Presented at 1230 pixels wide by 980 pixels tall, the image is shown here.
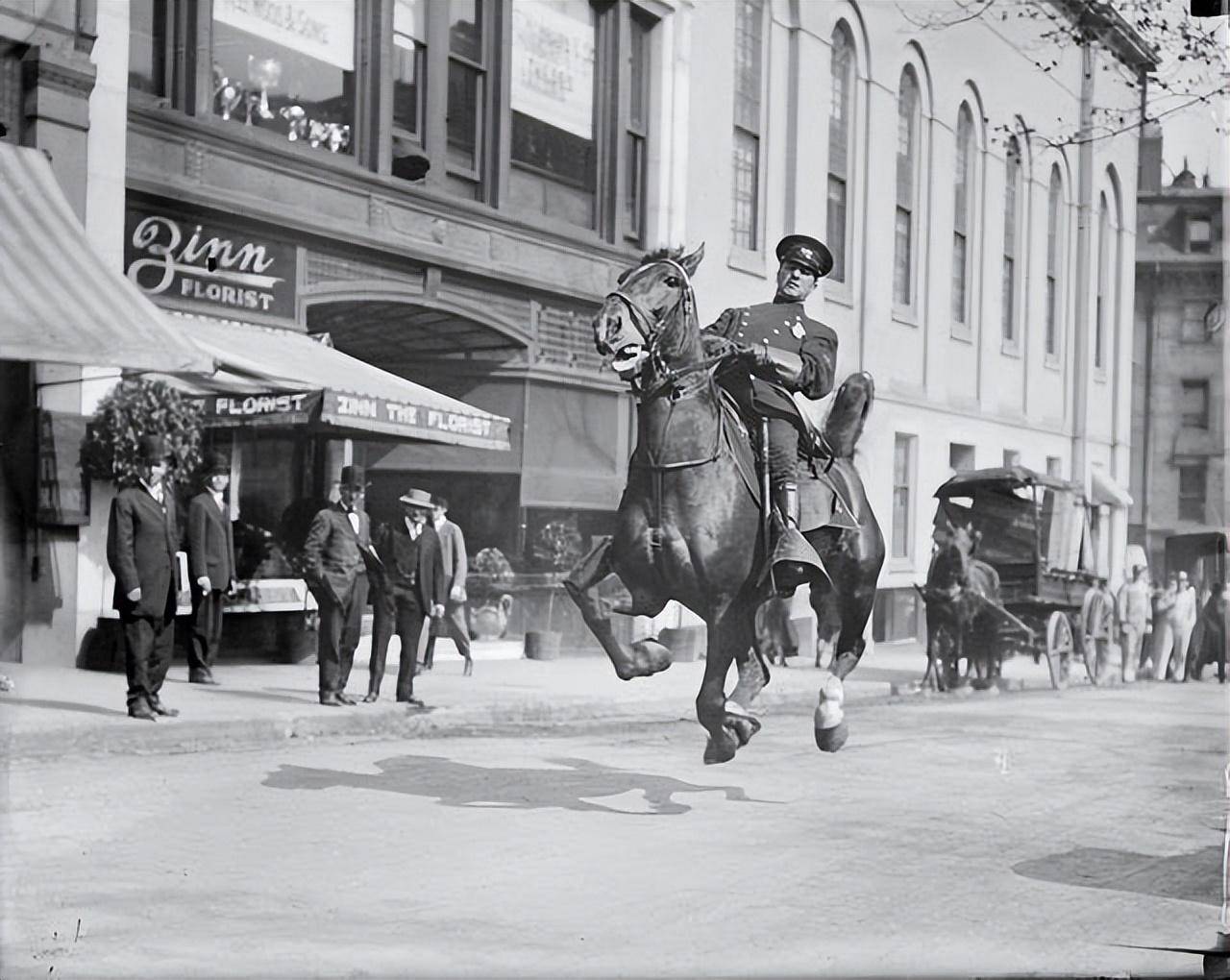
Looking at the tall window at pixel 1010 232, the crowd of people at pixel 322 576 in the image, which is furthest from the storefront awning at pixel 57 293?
the tall window at pixel 1010 232

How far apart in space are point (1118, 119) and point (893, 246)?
3.68ft

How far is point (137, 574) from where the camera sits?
13.5 feet

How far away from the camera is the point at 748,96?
5.65 meters

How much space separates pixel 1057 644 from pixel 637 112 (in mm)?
2542

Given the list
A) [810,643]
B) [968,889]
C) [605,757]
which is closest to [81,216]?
[605,757]

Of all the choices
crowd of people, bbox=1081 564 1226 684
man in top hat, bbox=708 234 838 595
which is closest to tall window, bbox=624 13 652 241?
man in top hat, bbox=708 234 838 595

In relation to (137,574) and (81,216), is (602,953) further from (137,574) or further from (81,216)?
(81,216)

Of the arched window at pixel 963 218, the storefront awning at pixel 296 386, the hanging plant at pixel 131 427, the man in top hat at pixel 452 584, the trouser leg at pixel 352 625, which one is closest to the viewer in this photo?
the hanging plant at pixel 131 427

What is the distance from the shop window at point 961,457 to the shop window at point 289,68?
2.49 meters

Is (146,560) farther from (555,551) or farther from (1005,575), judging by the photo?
(1005,575)

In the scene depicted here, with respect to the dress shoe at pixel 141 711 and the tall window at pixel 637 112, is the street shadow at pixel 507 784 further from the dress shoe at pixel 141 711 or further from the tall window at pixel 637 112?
the tall window at pixel 637 112

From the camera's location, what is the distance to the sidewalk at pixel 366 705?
4.40m

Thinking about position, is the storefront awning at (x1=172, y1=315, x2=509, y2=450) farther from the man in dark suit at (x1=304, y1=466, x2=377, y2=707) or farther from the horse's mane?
the horse's mane

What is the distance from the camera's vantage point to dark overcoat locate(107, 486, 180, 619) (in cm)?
409
